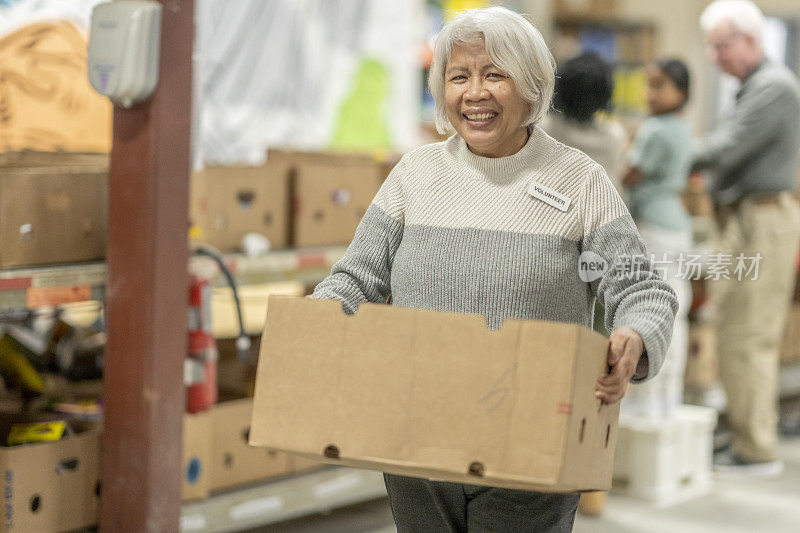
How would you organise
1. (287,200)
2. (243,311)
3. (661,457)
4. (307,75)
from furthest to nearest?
(307,75) < (661,457) < (243,311) < (287,200)

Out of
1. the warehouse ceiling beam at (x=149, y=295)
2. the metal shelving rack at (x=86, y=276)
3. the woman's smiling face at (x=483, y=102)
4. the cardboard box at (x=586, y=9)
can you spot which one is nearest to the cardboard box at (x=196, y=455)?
the warehouse ceiling beam at (x=149, y=295)

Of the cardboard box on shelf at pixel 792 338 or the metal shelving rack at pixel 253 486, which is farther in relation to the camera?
the cardboard box on shelf at pixel 792 338

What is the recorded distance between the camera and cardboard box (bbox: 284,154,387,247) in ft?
12.0

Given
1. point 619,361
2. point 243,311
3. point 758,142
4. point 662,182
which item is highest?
point 758,142

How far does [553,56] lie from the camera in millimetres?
1768

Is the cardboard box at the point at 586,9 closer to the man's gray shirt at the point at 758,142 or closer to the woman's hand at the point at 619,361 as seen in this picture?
the man's gray shirt at the point at 758,142

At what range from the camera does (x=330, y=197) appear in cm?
370

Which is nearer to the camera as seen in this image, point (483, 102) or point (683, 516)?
point (483, 102)

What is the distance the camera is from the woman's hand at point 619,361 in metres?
1.58

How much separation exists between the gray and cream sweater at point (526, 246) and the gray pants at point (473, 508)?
0.27 metres

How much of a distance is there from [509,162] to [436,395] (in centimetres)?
42

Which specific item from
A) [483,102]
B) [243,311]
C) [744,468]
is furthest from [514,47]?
[744,468]

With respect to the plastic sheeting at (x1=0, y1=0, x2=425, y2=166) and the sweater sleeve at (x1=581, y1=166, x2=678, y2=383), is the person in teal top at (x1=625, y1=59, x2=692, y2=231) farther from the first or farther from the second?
the plastic sheeting at (x1=0, y1=0, x2=425, y2=166)

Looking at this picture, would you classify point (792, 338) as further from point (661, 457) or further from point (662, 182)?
point (662, 182)
